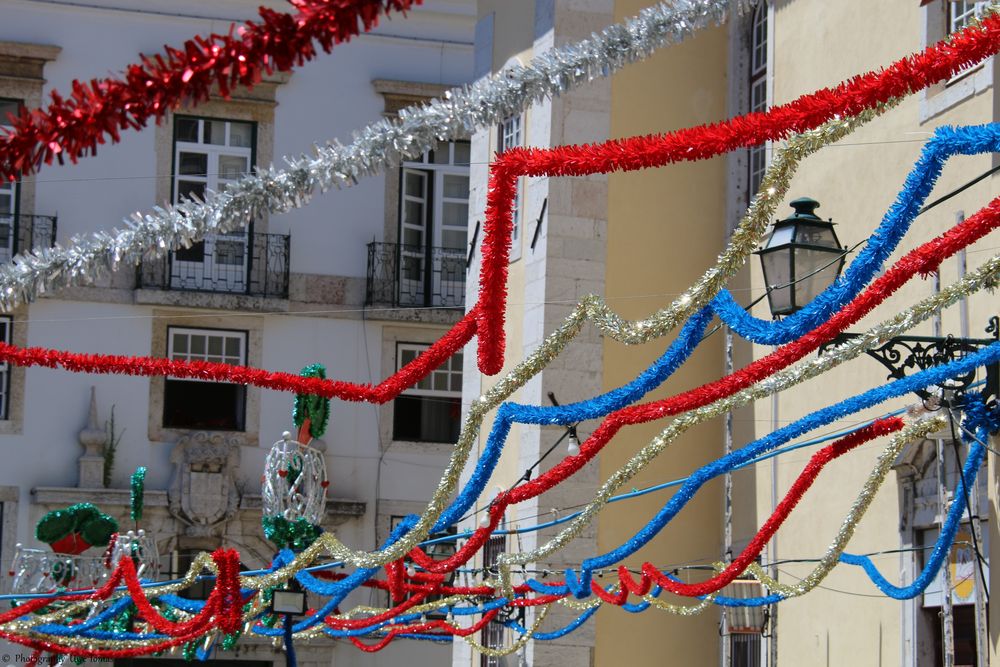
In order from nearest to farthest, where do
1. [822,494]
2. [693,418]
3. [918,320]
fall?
[918,320], [693,418], [822,494]

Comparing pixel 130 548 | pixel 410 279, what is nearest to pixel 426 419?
pixel 410 279

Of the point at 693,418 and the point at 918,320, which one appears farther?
the point at 693,418

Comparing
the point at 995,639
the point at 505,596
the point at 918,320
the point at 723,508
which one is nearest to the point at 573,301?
the point at 723,508

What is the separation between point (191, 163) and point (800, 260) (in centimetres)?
1537

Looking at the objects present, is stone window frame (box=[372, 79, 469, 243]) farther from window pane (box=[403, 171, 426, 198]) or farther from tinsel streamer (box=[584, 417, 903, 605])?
tinsel streamer (box=[584, 417, 903, 605])

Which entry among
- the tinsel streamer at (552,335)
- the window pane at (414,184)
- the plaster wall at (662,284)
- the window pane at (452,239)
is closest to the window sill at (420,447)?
the window pane at (452,239)

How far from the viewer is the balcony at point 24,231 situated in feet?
72.9

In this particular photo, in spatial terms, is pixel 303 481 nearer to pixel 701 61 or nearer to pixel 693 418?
pixel 693 418

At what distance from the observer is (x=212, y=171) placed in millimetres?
23188

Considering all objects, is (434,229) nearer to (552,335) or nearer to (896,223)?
(552,335)

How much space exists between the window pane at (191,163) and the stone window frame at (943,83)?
13227 mm

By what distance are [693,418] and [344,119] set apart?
49.4 ft

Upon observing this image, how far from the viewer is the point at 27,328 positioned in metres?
22.4

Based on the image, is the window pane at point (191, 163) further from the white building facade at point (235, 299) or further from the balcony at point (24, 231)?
the balcony at point (24, 231)
